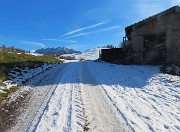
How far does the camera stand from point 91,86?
1330cm

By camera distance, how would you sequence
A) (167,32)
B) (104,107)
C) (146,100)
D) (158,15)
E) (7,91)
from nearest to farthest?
1. (104,107)
2. (146,100)
3. (7,91)
4. (167,32)
5. (158,15)

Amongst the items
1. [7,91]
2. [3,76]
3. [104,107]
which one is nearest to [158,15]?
[3,76]

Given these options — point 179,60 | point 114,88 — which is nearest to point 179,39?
point 179,60

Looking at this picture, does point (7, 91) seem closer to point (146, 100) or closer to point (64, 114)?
point (64, 114)

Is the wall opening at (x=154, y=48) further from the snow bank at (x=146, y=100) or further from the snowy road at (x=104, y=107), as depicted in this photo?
the snowy road at (x=104, y=107)

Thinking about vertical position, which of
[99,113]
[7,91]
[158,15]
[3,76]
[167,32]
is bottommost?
[99,113]

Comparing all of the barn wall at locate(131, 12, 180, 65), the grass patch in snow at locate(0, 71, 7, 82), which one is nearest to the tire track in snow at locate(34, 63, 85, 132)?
the grass patch in snow at locate(0, 71, 7, 82)

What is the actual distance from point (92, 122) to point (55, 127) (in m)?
1.08

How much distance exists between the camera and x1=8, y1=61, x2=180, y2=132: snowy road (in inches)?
293

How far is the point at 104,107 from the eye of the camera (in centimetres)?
928

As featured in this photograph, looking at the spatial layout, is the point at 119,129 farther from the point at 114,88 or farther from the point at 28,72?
the point at 28,72

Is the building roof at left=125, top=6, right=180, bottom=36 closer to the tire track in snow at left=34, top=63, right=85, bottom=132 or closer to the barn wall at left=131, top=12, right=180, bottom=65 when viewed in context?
the barn wall at left=131, top=12, right=180, bottom=65

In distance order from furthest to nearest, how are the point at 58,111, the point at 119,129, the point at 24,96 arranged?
the point at 24,96 → the point at 58,111 → the point at 119,129

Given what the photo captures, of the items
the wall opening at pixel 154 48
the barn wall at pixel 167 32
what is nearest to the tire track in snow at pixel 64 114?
the barn wall at pixel 167 32
